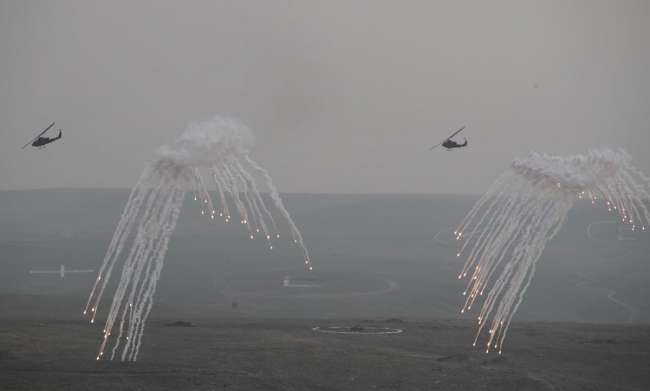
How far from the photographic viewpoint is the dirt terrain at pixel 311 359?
57438 millimetres

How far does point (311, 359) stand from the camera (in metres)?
66.6

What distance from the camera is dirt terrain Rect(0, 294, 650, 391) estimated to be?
57.4 metres

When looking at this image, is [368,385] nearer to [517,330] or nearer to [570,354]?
[570,354]

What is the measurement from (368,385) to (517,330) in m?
38.6

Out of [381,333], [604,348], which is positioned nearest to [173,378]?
[381,333]

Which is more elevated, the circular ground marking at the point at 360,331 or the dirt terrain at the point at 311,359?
the circular ground marking at the point at 360,331

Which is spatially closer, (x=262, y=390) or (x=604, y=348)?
(x=262, y=390)

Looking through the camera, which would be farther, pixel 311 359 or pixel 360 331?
pixel 360 331

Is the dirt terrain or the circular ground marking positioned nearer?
the dirt terrain

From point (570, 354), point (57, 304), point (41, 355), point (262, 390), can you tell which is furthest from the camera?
point (57, 304)

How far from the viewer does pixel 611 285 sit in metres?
171

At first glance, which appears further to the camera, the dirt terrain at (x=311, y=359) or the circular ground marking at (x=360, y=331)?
the circular ground marking at (x=360, y=331)

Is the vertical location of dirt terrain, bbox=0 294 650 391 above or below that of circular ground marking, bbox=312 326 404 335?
below

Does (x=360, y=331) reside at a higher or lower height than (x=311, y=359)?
higher
